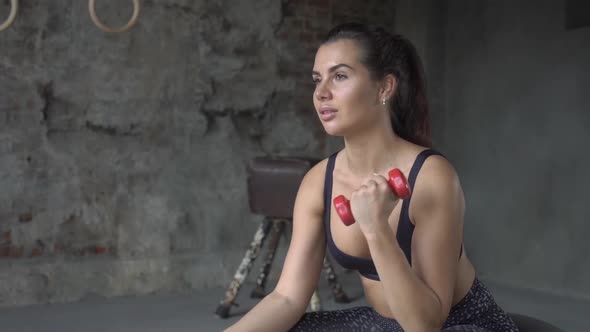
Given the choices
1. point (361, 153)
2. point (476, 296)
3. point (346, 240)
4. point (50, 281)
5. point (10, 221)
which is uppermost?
point (361, 153)

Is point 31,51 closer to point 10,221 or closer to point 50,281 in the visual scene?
point 10,221

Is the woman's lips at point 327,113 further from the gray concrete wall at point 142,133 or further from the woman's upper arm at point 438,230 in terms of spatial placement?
the gray concrete wall at point 142,133

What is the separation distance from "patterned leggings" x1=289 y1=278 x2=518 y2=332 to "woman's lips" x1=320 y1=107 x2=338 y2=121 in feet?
1.82

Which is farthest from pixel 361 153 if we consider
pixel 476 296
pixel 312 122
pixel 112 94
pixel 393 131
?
pixel 312 122

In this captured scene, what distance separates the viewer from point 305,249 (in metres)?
1.89

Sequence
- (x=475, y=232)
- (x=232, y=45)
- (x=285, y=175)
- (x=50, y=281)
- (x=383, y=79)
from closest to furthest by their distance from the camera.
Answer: (x=383, y=79) < (x=285, y=175) < (x=50, y=281) < (x=232, y=45) < (x=475, y=232)

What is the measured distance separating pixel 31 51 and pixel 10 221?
3.27 ft

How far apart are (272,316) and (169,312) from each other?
2176mm

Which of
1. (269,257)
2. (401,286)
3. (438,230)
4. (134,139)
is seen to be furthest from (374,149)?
(134,139)

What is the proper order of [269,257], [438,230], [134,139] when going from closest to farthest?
[438,230] → [269,257] → [134,139]

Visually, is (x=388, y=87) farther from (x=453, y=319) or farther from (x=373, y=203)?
(x=453, y=319)

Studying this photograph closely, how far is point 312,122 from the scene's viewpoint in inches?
194

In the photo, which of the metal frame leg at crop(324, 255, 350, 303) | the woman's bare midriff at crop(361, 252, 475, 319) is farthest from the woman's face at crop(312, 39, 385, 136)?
the metal frame leg at crop(324, 255, 350, 303)

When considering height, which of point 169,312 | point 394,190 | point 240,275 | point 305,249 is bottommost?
point 169,312
